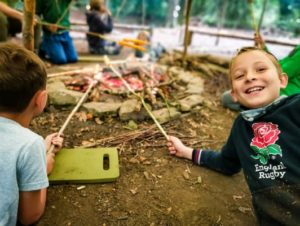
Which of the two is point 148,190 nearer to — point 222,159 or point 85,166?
point 85,166

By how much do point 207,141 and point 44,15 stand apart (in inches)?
152

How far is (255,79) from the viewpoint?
185 centimetres

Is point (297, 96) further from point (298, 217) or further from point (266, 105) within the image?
point (298, 217)

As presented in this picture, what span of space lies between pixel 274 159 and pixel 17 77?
59.0 inches

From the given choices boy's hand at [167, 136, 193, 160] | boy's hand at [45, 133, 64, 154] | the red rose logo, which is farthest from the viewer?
boy's hand at [167, 136, 193, 160]

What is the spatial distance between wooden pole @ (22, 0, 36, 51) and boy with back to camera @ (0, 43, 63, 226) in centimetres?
107

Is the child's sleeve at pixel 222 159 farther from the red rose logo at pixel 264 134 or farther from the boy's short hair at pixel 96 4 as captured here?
the boy's short hair at pixel 96 4

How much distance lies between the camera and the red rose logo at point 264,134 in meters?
1.79

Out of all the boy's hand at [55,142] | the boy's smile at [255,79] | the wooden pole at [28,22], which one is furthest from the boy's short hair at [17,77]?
the boy's smile at [255,79]

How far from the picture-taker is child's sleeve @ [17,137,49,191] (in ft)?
4.60

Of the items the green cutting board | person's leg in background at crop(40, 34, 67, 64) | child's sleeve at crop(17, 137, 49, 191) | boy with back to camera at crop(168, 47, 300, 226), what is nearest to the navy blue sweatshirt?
boy with back to camera at crop(168, 47, 300, 226)

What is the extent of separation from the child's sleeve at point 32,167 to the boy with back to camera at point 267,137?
1247 mm

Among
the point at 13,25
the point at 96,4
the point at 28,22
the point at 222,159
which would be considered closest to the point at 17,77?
the point at 28,22

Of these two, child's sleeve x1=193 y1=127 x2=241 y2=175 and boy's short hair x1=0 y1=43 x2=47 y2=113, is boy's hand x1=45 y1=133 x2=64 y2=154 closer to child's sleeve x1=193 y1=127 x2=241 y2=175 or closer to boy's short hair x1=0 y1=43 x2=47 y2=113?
boy's short hair x1=0 y1=43 x2=47 y2=113
